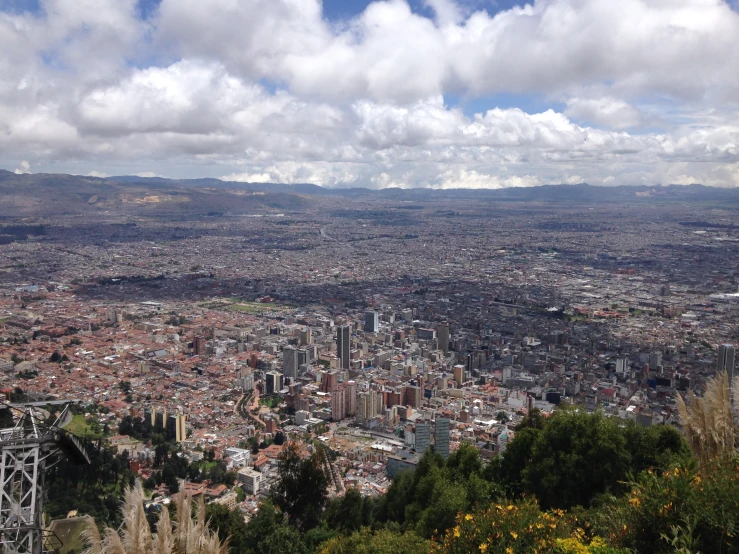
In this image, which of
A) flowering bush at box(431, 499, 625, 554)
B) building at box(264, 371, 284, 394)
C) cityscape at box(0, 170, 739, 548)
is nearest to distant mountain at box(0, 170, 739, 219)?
cityscape at box(0, 170, 739, 548)

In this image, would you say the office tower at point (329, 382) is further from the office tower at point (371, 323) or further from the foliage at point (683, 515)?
the foliage at point (683, 515)

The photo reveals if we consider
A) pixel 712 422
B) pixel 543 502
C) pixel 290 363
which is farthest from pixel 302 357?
pixel 712 422

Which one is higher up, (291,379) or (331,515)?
(331,515)

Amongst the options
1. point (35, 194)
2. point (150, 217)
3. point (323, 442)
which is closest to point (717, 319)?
point (323, 442)

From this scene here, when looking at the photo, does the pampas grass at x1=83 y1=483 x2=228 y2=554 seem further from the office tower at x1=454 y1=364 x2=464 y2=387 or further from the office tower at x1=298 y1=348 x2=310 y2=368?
the office tower at x1=298 y1=348 x2=310 y2=368

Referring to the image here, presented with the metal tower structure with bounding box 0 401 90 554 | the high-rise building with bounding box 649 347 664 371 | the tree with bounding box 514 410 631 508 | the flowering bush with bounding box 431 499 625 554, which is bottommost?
the high-rise building with bounding box 649 347 664 371

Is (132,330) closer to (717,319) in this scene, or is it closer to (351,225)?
(717,319)

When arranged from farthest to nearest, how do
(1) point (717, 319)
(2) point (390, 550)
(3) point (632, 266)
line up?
(3) point (632, 266)
(1) point (717, 319)
(2) point (390, 550)
